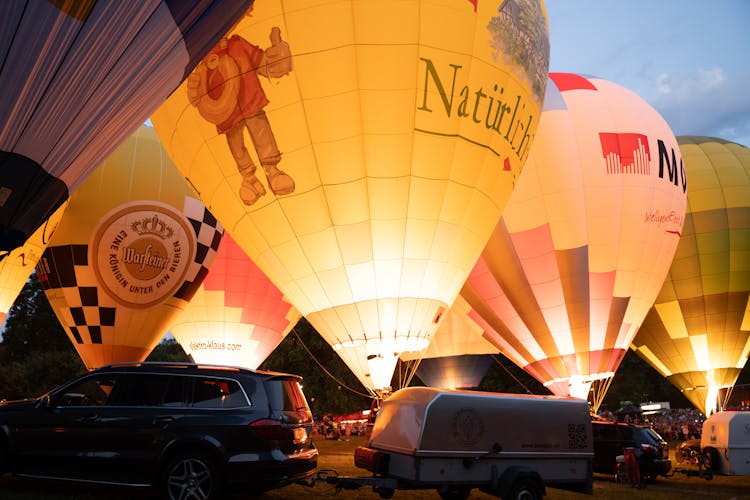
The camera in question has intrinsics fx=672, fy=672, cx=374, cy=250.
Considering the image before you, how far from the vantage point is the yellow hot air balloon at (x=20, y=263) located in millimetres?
14703

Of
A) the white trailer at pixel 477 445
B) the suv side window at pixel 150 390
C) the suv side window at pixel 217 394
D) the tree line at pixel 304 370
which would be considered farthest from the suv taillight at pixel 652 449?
the tree line at pixel 304 370

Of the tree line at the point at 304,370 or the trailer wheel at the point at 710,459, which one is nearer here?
the trailer wheel at the point at 710,459

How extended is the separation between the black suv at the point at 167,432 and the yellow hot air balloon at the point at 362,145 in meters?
5.20

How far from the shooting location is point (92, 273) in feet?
55.6

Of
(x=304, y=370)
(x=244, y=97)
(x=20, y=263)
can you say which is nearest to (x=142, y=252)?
(x=20, y=263)

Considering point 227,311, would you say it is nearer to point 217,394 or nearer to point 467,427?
point 467,427

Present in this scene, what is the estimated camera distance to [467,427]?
24.0 feet

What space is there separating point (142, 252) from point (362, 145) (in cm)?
868


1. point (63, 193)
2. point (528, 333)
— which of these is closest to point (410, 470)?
point (63, 193)

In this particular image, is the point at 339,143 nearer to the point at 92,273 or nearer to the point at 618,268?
the point at 92,273

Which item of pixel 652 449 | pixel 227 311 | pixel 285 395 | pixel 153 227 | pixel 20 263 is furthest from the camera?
pixel 227 311

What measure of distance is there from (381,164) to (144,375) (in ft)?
19.4

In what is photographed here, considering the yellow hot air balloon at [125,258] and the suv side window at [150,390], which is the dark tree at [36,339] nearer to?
the yellow hot air balloon at [125,258]

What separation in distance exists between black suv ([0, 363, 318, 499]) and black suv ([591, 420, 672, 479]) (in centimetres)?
774
